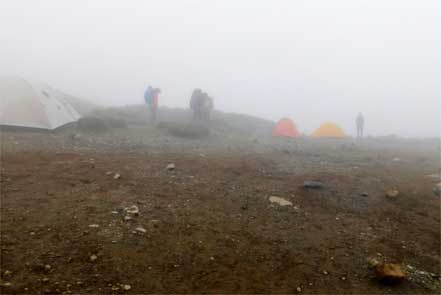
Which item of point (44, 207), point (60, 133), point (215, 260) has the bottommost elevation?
point (215, 260)

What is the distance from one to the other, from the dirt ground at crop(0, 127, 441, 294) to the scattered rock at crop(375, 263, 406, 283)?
0.11 metres

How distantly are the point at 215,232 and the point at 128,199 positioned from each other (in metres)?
2.16

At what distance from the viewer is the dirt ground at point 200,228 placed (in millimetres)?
4984

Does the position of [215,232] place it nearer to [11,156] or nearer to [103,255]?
[103,255]

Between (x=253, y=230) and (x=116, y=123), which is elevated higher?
(x=116, y=123)

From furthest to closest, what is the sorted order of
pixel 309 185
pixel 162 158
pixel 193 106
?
pixel 193 106 → pixel 162 158 → pixel 309 185

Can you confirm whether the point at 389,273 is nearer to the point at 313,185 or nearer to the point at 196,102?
the point at 313,185

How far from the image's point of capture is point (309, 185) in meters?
9.51

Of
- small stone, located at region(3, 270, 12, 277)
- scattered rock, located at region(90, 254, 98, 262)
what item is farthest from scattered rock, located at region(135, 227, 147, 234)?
small stone, located at region(3, 270, 12, 277)

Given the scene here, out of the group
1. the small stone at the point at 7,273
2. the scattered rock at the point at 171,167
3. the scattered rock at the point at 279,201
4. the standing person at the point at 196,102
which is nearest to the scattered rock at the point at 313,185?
the scattered rock at the point at 279,201

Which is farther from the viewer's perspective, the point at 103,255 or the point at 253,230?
the point at 253,230

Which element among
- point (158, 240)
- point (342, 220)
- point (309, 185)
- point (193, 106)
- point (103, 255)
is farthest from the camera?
point (193, 106)

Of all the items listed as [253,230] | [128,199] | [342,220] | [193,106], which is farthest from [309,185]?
[193,106]

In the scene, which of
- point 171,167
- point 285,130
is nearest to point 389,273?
point 171,167
